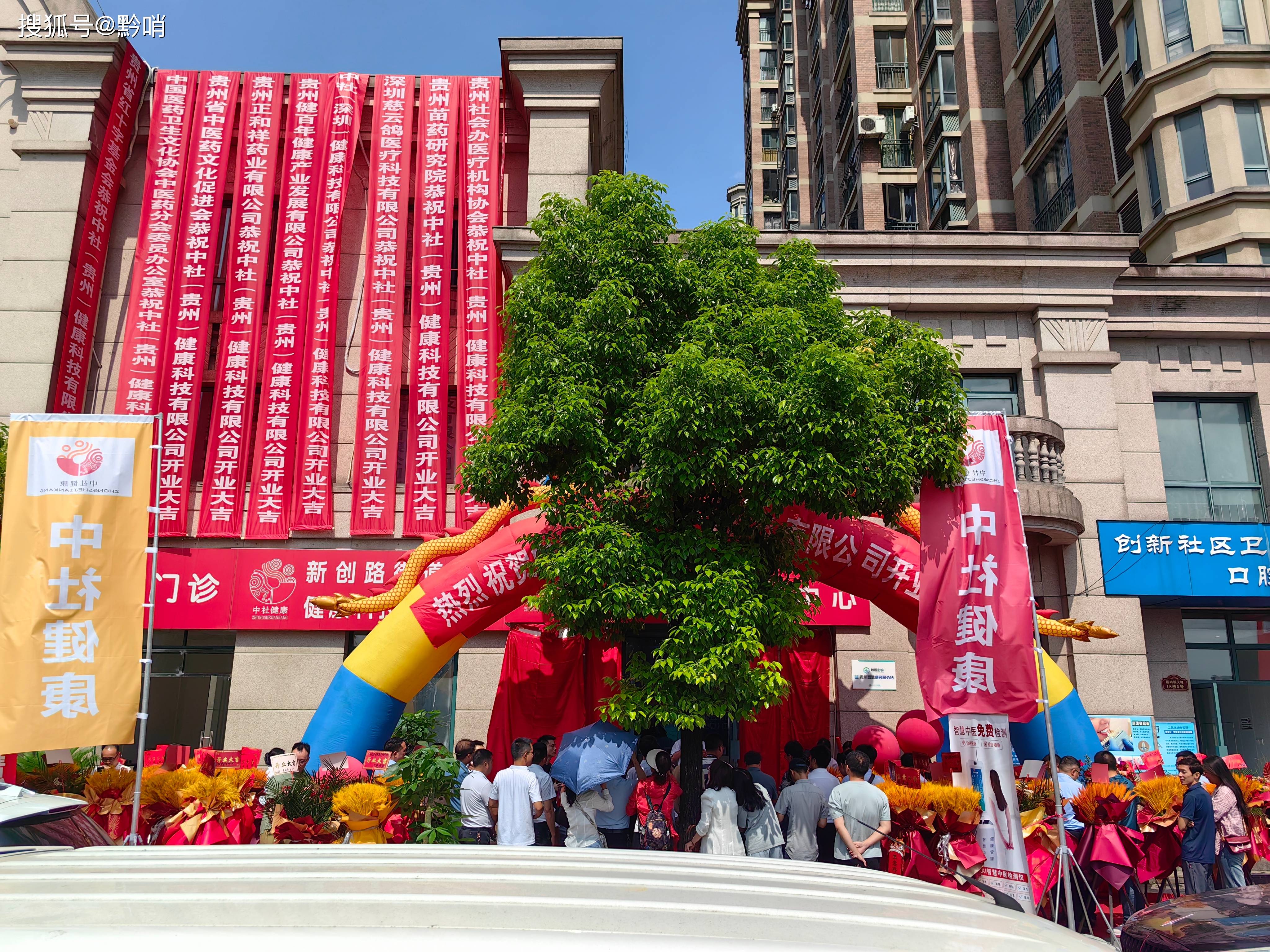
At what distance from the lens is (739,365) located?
25.4 ft

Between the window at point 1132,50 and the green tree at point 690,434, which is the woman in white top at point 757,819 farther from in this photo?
the window at point 1132,50

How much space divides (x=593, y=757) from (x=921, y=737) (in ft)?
15.1

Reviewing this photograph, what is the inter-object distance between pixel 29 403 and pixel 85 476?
925cm

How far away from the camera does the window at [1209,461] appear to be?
14812 mm

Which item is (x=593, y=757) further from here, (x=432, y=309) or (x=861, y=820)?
(x=432, y=309)

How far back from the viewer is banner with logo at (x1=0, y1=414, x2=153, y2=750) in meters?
A: 6.89

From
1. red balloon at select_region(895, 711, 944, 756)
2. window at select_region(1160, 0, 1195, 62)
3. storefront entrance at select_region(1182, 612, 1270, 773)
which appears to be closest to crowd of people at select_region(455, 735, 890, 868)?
red balloon at select_region(895, 711, 944, 756)

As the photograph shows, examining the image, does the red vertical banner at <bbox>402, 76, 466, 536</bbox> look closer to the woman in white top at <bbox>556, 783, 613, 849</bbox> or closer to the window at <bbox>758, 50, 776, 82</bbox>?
the woman in white top at <bbox>556, 783, 613, 849</bbox>

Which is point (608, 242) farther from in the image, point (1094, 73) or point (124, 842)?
point (1094, 73)

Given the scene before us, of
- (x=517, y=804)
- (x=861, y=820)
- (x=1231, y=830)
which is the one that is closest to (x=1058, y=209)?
(x=1231, y=830)

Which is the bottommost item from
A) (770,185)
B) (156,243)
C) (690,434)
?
(690,434)

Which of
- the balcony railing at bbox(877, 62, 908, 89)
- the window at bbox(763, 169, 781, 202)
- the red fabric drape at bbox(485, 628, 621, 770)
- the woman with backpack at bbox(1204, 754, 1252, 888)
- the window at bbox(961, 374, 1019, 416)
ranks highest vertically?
the window at bbox(763, 169, 781, 202)

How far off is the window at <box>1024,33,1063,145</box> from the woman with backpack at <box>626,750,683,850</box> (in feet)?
71.5

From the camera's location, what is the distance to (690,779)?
8.40 meters
